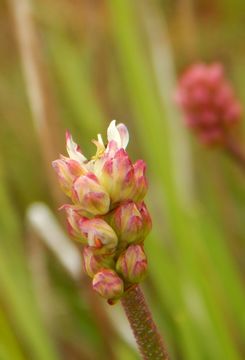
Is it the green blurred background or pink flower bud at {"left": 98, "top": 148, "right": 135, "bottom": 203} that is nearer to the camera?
pink flower bud at {"left": 98, "top": 148, "right": 135, "bottom": 203}

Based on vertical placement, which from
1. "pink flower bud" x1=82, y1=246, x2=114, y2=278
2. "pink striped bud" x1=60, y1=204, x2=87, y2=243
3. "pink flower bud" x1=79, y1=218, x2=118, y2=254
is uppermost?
"pink striped bud" x1=60, y1=204, x2=87, y2=243

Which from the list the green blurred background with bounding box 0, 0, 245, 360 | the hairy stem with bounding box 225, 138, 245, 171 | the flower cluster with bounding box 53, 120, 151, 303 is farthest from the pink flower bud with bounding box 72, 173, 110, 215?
the hairy stem with bounding box 225, 138, 245, 171

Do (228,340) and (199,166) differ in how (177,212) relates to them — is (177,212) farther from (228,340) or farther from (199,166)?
(199,166)

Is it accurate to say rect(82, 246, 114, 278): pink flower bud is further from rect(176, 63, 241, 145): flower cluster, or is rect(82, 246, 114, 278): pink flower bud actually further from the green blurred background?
rect(176, 63, 241, 145): flower cluster

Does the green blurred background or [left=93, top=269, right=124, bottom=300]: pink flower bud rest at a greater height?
the green blurred background

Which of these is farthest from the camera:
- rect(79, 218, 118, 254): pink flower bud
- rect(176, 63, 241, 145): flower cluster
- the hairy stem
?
rect(176, 63, 241, 145): flower cluster

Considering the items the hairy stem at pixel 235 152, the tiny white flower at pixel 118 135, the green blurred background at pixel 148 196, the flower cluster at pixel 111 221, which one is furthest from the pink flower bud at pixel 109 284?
the hairy stem at pixel 235 152

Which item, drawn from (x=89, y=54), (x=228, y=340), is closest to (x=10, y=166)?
(x=89, y=54)

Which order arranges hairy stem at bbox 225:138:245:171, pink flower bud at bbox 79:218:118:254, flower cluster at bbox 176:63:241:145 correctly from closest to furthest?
1. pink flower bud at bbox 79:218:118:254
2. hairy stem at bbox 225:138:245:171
3. flower cluster at bbox 176:63:241:145

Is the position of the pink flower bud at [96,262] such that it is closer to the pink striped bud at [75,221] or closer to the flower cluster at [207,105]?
the pink striped bud at [75,221]
